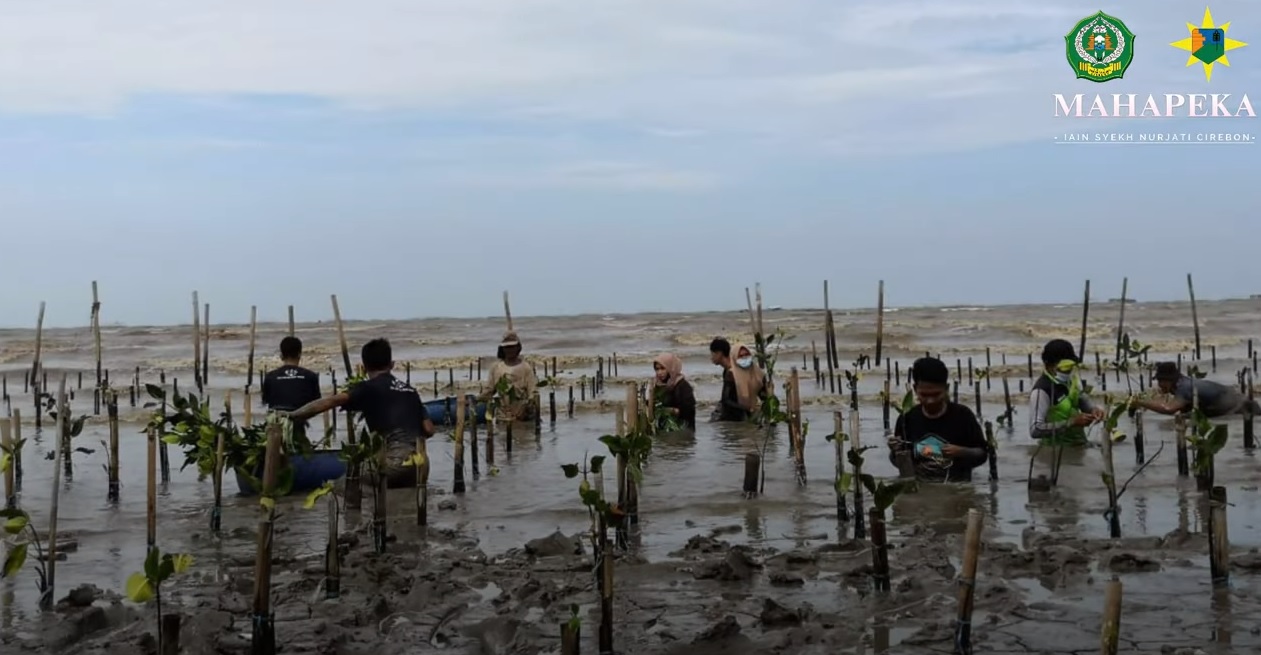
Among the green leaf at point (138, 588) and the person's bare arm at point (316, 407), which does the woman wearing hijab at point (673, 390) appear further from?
the green leaf at point (138, 588)

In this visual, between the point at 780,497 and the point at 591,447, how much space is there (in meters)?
4.88

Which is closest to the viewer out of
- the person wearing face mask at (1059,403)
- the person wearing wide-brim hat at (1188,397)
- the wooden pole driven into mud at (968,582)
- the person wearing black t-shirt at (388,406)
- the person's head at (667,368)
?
the wooden pole driven into mud at (968,582)

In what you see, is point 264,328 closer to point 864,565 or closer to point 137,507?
point 137,507

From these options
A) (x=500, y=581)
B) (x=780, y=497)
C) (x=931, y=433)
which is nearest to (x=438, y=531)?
(x=500, y=581)

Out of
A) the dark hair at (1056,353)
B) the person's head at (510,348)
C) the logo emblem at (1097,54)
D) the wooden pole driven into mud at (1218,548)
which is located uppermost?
the logo emblem at (1097,54)

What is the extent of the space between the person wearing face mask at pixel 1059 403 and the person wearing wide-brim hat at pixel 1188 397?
19.0 inches

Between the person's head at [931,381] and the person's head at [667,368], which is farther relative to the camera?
the person's head at [667,368]

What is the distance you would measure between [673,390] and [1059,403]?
268 inches

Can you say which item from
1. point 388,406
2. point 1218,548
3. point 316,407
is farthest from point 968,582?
point 388,406

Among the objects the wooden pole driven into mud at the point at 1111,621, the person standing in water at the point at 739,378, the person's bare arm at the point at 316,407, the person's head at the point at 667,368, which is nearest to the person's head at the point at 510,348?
the person's head at the point at 667,368

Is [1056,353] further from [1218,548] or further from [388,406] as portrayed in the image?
[388,406]

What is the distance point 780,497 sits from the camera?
32.3 ft

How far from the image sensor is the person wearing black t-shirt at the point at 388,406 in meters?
9.69

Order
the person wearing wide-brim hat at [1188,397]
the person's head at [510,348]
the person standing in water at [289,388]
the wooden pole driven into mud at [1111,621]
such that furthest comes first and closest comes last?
the person's head at [510,348]
the person standing in water at [289,388]
the person wearing wide-brim hat at [1188,397]
the wooden pole driven into mud at [1111,621]
